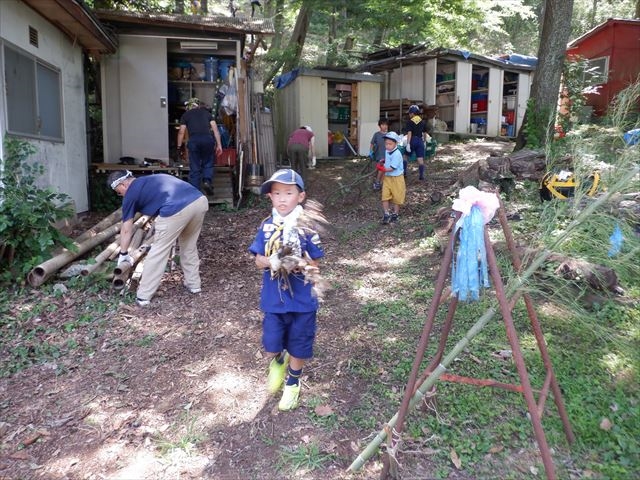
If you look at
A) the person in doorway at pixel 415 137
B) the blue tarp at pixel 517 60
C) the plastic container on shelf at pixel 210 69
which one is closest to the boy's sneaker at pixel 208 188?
the plastic container on shelf at pixel 210 69

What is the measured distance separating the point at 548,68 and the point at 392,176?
4.71m

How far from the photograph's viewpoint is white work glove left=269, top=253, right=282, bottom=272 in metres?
3.15

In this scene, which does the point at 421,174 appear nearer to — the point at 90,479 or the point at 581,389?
the point at 581,389

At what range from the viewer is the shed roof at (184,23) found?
9797mm

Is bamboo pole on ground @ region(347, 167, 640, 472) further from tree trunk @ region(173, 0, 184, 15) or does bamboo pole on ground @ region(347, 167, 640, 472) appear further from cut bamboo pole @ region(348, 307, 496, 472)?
tree trunk @ region(173, 0, 184, 15)

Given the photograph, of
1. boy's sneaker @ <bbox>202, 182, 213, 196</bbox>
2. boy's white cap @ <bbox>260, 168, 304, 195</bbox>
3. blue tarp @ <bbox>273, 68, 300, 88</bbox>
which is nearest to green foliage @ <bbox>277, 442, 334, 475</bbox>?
boy's white cap @ <bbox>260, 168, 304, 195</bbox>

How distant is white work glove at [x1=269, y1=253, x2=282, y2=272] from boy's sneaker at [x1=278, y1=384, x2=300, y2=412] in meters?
0.99

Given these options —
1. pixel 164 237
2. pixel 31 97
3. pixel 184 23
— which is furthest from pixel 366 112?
pixel 164 237

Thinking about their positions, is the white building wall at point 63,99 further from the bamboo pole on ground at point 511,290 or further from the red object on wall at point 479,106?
the red object on wall at point 479,106

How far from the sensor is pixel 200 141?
920 cm

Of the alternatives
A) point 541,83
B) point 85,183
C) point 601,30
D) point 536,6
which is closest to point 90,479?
point 85,183

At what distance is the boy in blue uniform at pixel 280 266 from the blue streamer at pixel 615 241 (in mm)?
1777

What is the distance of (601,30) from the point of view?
17.1m

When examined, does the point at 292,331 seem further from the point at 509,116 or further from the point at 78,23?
the point at 509,116
